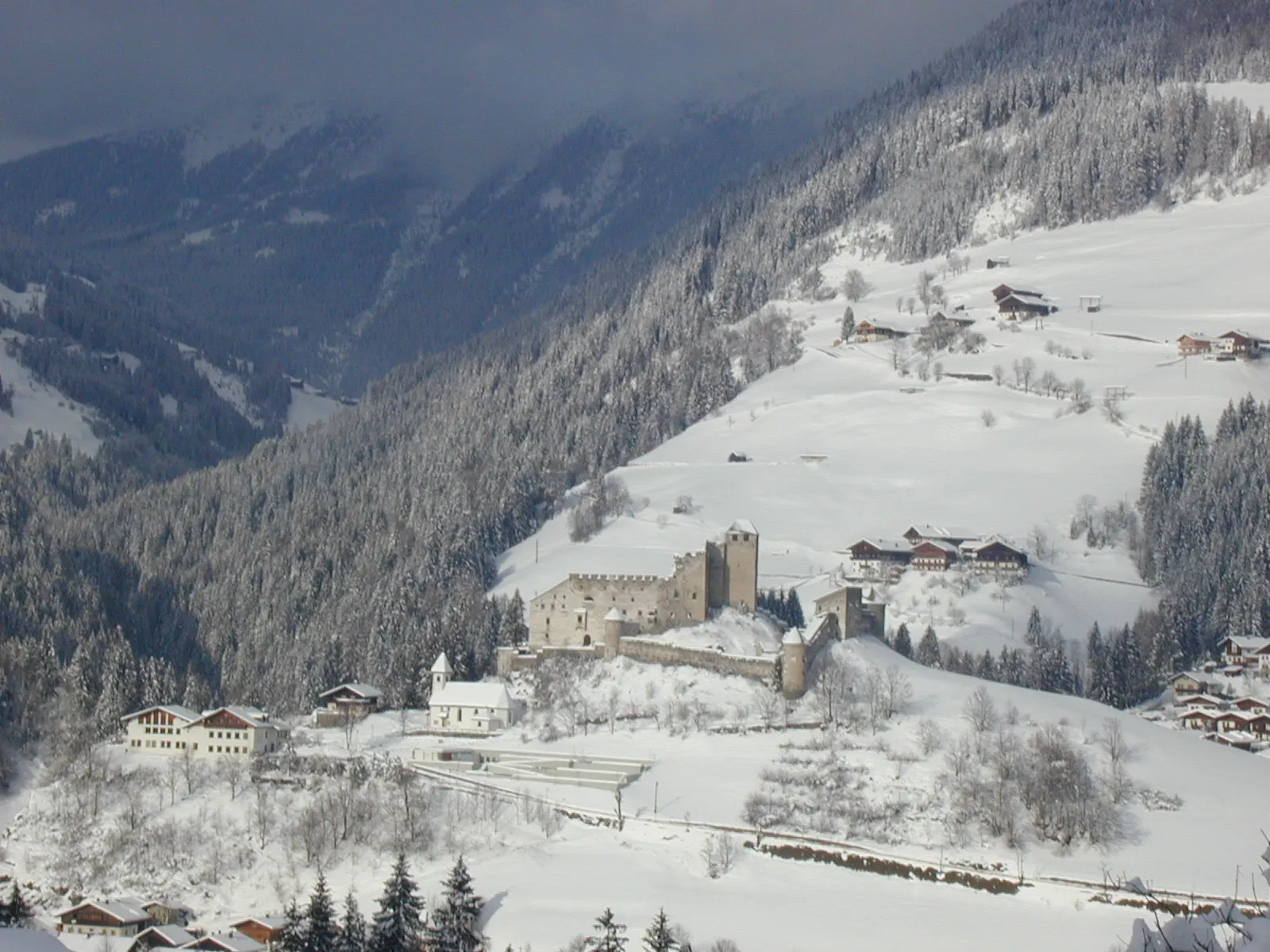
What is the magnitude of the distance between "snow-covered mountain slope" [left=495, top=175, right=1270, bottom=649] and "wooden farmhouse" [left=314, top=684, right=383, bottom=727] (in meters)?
31.1

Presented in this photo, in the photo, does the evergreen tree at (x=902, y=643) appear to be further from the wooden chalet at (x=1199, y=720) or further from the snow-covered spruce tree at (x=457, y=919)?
the snow-covered spruce tree at (x=457, y=919)

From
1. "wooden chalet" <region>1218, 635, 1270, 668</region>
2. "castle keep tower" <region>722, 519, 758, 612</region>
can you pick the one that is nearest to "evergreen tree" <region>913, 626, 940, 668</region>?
Result: "castle keep tower" <region>722, 519, 758, 612</region>

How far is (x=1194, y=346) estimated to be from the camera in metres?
182

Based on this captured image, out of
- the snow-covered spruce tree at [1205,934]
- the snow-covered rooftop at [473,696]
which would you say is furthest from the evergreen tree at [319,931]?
the snow-covered spruce tree at [1205,934]

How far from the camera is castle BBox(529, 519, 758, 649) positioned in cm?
11138

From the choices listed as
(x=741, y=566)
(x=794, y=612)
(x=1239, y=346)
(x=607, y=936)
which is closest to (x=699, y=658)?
(x=741, y=566)

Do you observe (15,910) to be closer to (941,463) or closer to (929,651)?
(929,651)

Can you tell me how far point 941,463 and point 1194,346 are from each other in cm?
3228

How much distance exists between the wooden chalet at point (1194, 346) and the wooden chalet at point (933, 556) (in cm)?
5093

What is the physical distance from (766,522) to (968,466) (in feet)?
72.7

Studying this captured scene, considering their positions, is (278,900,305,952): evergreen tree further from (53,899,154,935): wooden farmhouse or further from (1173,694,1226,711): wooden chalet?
(1173,694,1226,711): wooden chalet

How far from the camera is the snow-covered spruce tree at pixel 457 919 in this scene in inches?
2953

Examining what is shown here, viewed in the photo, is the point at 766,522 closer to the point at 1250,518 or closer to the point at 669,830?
the point at 1250,518

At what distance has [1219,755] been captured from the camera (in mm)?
98812
